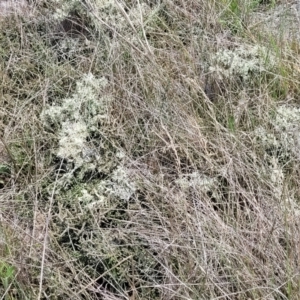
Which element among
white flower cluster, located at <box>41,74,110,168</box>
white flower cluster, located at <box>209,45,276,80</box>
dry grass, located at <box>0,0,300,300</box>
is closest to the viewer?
dry grass, located at <box>0,0,300,300</box>

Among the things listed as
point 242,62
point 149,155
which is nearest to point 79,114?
point 149,155

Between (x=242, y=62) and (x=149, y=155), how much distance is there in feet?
2.01

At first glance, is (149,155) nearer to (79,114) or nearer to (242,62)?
(79,114)

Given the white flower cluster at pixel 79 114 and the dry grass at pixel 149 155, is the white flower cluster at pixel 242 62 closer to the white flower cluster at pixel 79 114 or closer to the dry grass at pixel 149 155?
the dry grass at pixel 149 155

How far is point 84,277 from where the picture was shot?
1744 mm

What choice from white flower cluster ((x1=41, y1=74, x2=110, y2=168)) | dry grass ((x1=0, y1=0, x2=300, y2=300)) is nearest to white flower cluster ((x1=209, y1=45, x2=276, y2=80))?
dry grass ((x1=0, y1=0, x2=300, y2=300))

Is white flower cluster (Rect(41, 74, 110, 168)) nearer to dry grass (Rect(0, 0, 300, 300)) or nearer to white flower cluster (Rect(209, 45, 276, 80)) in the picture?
dry grass (Rect(0, 0, 300, 300))

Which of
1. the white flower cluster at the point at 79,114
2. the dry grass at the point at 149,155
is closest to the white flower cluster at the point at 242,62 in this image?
the dry grass at the point at 149,155

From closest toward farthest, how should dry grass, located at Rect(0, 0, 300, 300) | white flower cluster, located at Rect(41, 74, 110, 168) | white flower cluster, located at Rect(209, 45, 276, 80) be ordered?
dry grass, located at Rect(0, 0, 300, 300) < white flower cluster, located at Rect(41, 74, 110, 168) < white flower cluster, located at Rect(209, 45, 276, 80)

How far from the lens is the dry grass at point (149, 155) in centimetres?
169

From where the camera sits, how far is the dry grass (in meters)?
1.69

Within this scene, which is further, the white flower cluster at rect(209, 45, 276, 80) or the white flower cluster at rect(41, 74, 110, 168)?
the white flower cluster at rect(209, 45, 276, 80)

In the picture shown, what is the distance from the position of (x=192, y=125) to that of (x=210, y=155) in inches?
6.0

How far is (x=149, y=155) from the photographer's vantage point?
206cm
